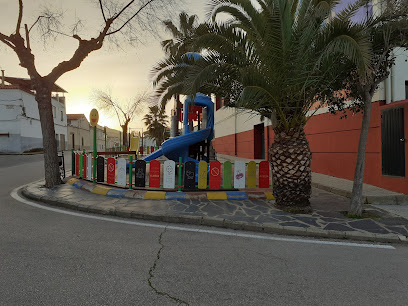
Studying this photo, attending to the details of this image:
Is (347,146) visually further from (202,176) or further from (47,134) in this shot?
(47,134)

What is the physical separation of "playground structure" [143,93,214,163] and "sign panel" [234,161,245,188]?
8.24 feet

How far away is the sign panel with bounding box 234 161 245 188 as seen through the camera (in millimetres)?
7336

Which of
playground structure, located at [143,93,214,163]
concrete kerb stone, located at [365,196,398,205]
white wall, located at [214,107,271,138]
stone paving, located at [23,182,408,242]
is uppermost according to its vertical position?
white wall, located at [214,107,271,138]

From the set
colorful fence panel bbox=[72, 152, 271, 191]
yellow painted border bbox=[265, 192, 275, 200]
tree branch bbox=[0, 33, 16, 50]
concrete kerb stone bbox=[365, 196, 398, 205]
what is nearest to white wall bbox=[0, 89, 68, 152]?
tree branch bbox=[0, 33, 16, 50]

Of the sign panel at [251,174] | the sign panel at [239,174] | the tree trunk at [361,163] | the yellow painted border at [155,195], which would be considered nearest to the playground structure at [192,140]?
the yellow painted border at [155,195]

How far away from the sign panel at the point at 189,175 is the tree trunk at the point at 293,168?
2392 millimetres

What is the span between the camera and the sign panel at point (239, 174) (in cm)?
734

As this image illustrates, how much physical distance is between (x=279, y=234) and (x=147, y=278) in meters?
2.55

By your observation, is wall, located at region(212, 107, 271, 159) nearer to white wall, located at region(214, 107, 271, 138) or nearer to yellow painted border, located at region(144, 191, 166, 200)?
white wall, located at region(214, 107, 271, 138)

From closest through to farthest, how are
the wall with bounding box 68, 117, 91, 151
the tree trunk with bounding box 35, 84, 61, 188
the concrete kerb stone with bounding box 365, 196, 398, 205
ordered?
the concrete kerb stone with bounding box 365, 196, 398, 205 < the tree trunk with bounding box 35, 84, 61, 188 < the wall with bounding box 68, 117, 91, 151

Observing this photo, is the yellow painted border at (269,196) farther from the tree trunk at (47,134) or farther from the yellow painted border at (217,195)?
the tree trunk at (47,134)

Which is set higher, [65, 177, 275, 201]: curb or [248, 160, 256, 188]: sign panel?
[248, 160, 256, 188]: sign panel

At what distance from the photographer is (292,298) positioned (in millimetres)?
2568

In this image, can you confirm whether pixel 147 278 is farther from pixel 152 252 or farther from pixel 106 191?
pixel 106 191
